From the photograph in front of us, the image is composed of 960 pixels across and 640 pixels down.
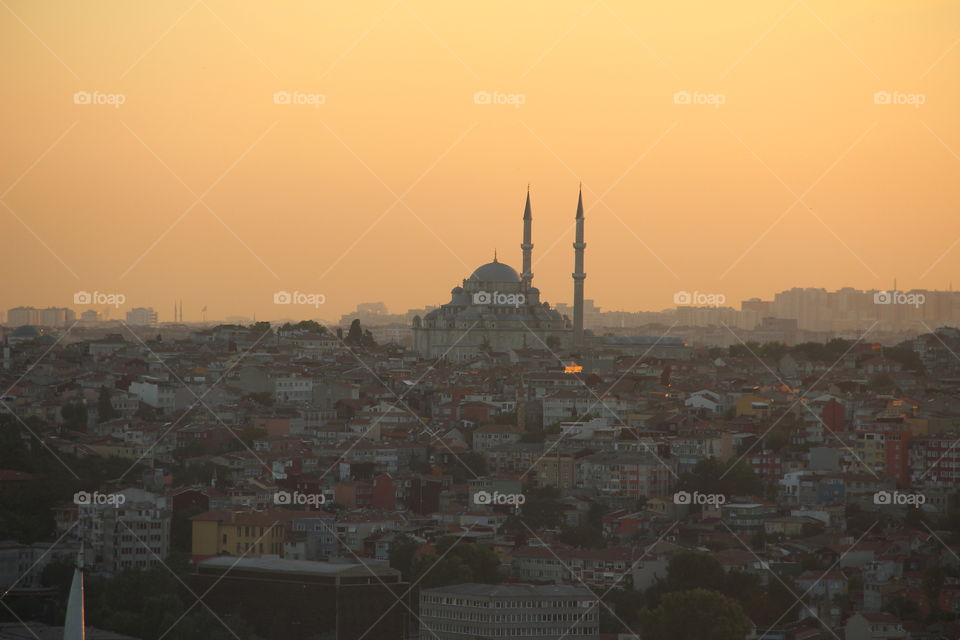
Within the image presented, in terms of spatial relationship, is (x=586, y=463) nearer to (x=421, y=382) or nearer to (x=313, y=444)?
(x=313, y=444)

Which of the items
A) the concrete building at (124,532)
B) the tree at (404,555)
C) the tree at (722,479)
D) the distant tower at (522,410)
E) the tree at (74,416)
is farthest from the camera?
the distant tower at (522,410)

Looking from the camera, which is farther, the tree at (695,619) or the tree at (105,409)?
the tree at (105,409)

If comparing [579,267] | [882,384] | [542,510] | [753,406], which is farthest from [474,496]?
[579,267]

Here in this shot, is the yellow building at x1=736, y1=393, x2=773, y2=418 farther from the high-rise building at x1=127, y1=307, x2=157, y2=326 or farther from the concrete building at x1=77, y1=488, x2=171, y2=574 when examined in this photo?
the high-rise building at x1=127, y1=307, x2=157, y2=326

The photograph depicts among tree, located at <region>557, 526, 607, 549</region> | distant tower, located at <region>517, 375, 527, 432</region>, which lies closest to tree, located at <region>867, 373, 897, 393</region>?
distant tower, located at <region>517, 375, 527, 432</region>

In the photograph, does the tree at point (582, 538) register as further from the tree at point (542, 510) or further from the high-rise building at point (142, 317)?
the high-rise building at point (142, 317)

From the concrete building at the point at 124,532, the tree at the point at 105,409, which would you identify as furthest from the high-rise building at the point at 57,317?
the concrete building at the point at 124,532
